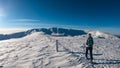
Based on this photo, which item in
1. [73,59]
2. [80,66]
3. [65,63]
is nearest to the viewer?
[80,66]

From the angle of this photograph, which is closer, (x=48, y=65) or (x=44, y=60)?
(x=48, y=65)

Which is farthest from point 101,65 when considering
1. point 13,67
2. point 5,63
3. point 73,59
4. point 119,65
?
point 5,63

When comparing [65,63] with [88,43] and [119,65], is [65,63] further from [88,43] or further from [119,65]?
[119,65]

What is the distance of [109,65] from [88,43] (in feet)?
9.94

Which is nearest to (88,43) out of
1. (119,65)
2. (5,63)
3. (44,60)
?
(119,65)

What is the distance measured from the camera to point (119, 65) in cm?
1736

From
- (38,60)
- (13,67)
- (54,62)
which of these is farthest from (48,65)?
(13,67)

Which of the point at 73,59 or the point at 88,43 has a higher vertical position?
the point at 88,43

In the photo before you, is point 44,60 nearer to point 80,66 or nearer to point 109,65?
point 80,66

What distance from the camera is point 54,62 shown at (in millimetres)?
18406

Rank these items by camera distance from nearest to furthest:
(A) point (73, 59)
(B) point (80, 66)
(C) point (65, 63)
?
→ (B) point (80, 66) → (C) point (65, 63) → (A) point (73, 59)

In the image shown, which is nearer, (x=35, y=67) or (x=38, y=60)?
(x=35, y=67)

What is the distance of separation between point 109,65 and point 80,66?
3.01 metres

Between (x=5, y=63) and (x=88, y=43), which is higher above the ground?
(x=88, y=43)
